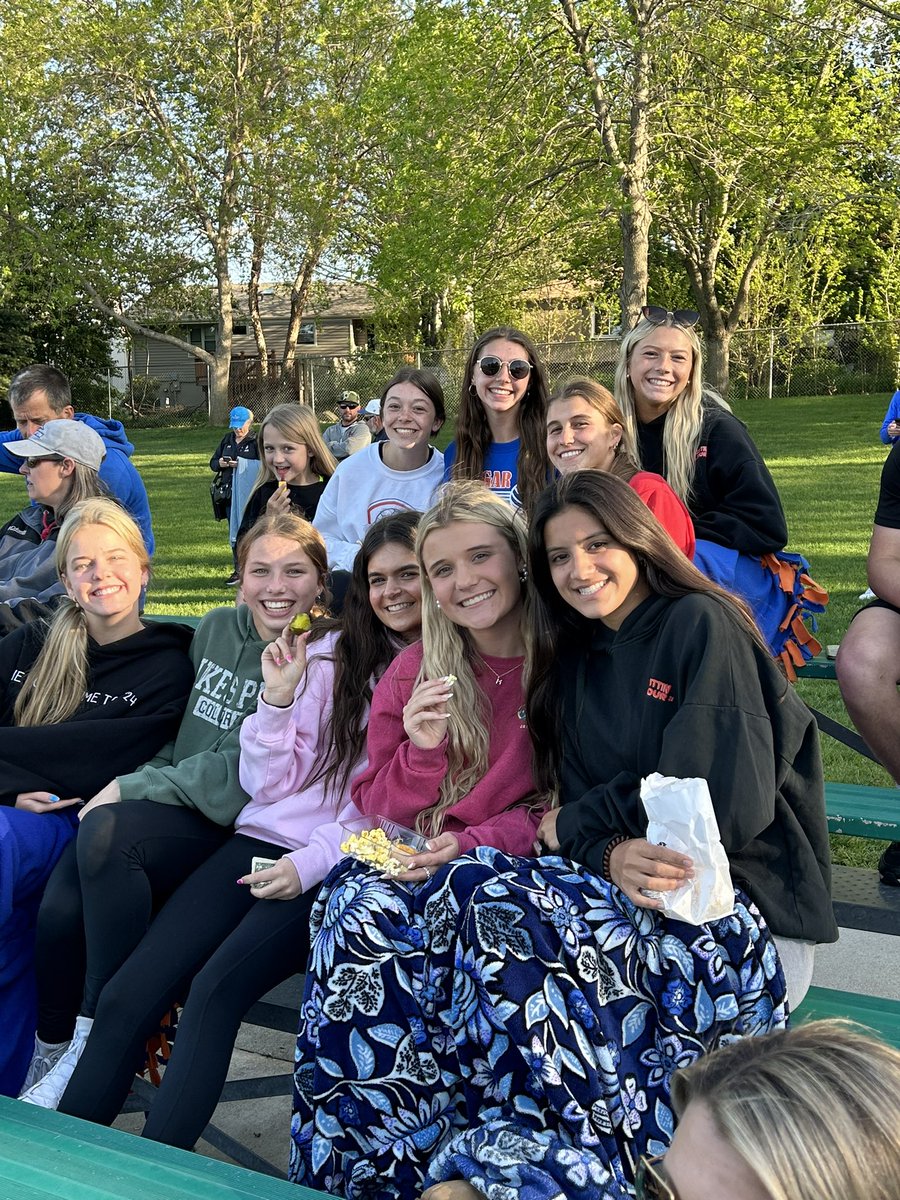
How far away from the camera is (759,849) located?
8.21 ft

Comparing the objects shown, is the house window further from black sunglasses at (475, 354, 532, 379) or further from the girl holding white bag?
the girl holding white bag

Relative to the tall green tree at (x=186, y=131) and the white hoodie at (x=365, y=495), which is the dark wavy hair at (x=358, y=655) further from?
the tall green tree at (x=186, y=131)

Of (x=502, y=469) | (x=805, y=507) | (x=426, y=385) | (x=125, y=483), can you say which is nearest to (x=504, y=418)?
(x=502, y=469)

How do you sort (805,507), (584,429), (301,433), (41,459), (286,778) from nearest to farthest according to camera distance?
1. (286,778)
2. (584,429)
3. (41,459)
4. (301,433)
5. (805,507)

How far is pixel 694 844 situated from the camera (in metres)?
2.32

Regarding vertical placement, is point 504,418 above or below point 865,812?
above

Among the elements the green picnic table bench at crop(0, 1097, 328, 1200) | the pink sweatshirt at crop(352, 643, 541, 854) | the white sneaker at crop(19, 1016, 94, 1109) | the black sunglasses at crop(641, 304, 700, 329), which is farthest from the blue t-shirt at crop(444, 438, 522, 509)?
the green picnic table bench at crop(0, 1097, 328, 1200)

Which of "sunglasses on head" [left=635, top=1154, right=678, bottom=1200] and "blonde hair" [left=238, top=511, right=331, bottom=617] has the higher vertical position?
"blonde hair" [left=238, top=511, right=331, bottom=617]

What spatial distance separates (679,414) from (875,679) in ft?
3.91

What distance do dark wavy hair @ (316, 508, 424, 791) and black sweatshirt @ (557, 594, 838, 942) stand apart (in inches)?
30.5

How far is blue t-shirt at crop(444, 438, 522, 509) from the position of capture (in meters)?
4.53

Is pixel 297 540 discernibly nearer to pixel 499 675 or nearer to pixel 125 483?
pixel 499 675

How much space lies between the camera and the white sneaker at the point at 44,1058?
3.08 m

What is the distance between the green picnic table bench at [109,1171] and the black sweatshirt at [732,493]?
2656mm
